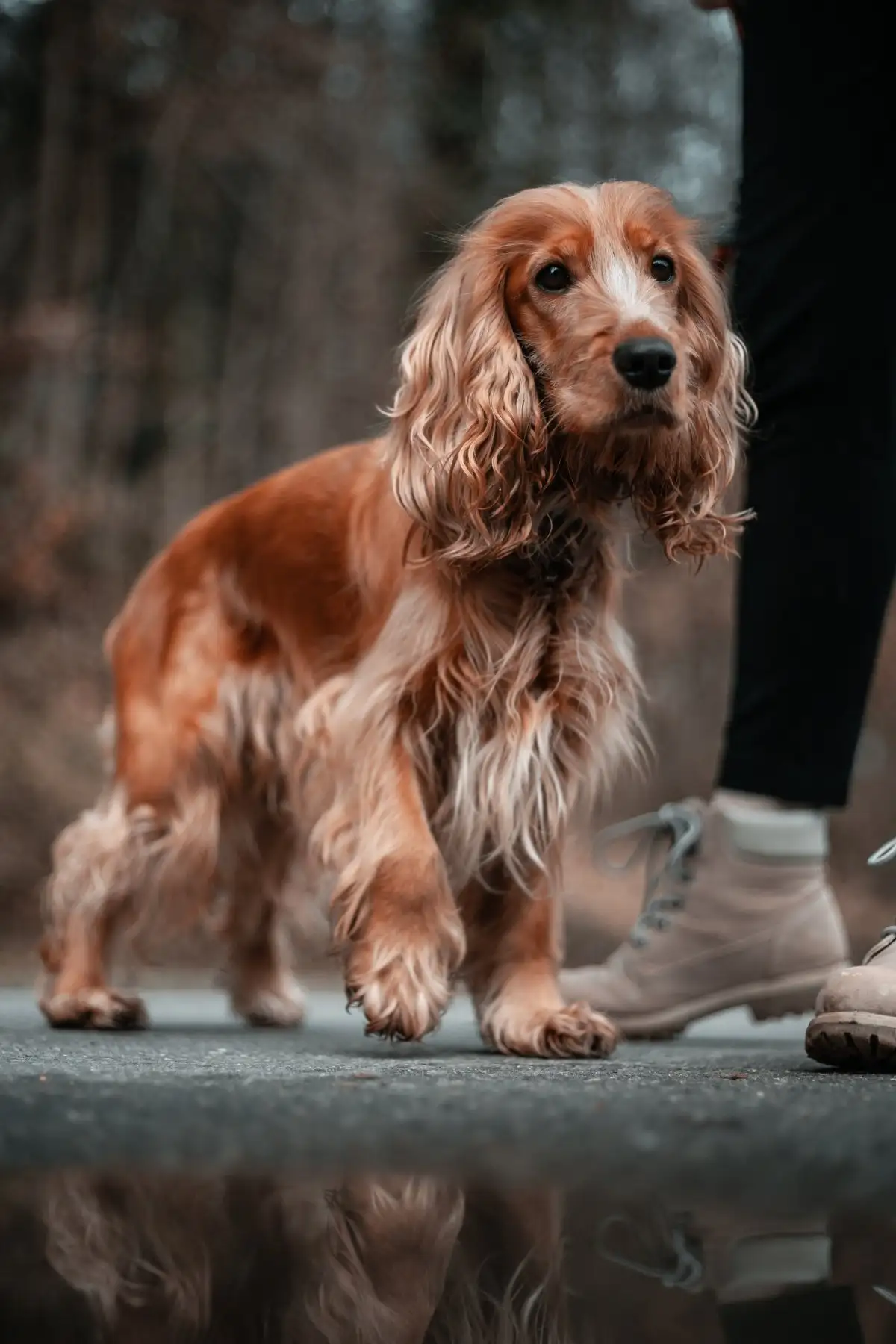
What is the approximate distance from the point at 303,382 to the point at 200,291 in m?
0.71

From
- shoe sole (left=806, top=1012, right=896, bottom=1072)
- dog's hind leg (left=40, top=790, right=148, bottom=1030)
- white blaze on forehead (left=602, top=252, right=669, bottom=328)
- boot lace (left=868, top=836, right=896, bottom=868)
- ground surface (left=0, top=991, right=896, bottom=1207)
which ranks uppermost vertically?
white blaze on forehead (left=602, top=252, right=669, bottom=328)

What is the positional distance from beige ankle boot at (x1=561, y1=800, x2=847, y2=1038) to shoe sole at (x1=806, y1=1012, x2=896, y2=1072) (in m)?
0.57

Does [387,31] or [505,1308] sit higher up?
[387,31]

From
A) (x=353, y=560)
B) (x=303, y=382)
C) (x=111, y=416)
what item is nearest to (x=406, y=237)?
(x=303, y=382)

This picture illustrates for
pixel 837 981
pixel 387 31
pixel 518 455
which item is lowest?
pixel 837 981

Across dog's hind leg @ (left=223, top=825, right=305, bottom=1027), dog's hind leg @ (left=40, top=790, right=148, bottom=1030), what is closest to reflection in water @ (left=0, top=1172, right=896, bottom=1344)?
dog's hind leg @ (left=40, top=790, right=148, bottom=1030)

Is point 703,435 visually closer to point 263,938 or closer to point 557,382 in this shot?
point 557,382

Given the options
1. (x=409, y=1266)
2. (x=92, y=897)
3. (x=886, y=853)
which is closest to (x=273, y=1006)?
Result: (x=92, y=897)

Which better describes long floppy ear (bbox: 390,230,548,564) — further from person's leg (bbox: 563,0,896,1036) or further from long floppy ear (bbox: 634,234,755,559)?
person's leg (bbox: 563,0,896,1036)

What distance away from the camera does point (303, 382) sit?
352 inches

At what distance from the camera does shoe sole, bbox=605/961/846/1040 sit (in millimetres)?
2416

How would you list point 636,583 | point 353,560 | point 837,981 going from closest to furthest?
point 837,981 → point 353,560 → point 636,583

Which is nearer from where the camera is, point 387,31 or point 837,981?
point 837,981

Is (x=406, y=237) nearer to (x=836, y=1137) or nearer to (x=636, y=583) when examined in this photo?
(x=636, y=583)
